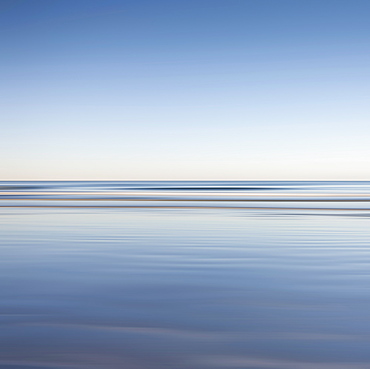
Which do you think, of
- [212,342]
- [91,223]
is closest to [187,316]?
[212,342]

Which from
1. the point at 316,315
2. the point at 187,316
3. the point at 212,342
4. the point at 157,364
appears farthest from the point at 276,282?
the point at 157,364

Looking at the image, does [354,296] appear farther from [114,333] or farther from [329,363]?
[114,333]

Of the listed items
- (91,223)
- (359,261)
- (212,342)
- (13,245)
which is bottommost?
(212,342)

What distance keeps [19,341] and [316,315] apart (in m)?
2.11

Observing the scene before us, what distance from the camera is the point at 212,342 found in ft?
10.2

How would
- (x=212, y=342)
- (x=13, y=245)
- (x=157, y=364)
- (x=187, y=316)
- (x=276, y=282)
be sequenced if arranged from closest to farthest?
(x=157, y=364), (x=212, y=342), (x=187, y=316), (x=276, y=282), (x=13, y=245)

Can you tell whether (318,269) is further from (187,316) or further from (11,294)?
(11,294)

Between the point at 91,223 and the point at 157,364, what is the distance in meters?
8.78

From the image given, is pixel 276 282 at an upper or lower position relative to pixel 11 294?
upper

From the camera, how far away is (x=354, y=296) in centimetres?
434

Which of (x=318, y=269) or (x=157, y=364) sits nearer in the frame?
(x=157, y=364)

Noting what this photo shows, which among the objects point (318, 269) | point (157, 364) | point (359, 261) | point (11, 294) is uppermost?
point (359, 261)

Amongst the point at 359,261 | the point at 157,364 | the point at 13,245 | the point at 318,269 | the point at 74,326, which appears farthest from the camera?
the point at 13,245

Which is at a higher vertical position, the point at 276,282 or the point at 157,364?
the point at 276,282
